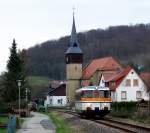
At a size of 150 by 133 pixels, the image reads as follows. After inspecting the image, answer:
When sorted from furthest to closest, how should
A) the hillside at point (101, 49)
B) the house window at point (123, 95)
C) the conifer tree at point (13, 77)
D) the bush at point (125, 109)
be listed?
the hillside at point (101, 49) → the house window at point (123, 95) → the conifer tree at point (13, 77) → the bush at point (125, 109)

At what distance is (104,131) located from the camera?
26.2 meters

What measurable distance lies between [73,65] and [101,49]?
42137mm

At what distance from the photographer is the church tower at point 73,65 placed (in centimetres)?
12519

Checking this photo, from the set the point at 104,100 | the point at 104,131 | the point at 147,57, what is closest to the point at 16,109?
the point at 104,100

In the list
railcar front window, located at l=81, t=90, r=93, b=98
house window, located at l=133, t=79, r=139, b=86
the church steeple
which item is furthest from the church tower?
railcar front window, located at l=81, t=90, r=93, b=98

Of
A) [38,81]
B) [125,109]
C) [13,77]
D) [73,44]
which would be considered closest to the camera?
[125,109]

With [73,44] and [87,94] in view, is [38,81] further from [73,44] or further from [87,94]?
[87,94]

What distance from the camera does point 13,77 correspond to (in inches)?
2586

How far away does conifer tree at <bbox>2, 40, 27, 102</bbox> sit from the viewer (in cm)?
6444

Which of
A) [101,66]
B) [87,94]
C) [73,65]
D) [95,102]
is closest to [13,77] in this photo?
[87,94]

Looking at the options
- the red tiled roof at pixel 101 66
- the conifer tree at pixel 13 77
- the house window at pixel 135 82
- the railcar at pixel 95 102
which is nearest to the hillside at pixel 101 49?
the red tiled roof at pixel 101 66

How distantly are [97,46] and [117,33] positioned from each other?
10.2 meters

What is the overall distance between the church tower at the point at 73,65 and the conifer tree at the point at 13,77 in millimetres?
55803

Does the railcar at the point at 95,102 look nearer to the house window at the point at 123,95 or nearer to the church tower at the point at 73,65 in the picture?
the house window at the point at 123,95
